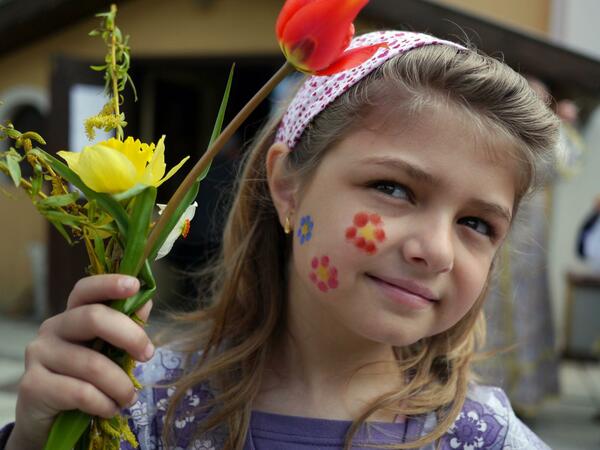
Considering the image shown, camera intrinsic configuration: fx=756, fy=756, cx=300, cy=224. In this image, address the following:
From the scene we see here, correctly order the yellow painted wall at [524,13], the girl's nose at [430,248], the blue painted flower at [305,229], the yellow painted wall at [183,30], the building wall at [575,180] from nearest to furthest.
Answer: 1. the girl's nose at [430,248]
2. the blue painted flower at [305,229]
3. the yellow painted wall at [183,30]
4. the building wall at [575,180]
5. the yellow painted wall at [524,13]

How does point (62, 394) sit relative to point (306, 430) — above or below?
above

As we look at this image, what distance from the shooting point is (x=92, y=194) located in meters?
0.81

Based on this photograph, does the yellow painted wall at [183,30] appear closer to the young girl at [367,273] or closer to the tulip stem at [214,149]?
the young girl at [367,273]

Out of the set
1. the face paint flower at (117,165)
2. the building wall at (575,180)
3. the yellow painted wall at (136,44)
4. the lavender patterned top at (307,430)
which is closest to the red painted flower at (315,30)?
the face paint flower at (117,165)

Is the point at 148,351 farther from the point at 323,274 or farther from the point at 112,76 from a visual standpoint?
the point at 323,274

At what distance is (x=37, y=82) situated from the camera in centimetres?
877

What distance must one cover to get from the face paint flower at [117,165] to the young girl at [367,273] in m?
0.24

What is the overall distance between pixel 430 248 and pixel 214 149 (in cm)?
46

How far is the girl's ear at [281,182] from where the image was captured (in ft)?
4.74

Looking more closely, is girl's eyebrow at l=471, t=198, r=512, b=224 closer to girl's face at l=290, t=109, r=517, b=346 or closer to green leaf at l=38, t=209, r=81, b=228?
girl's face at l=290, t=109, r=517, b=346

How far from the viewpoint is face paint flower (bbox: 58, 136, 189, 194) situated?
0.79 metres

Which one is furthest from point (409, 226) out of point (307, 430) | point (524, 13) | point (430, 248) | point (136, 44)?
point (524, 13)

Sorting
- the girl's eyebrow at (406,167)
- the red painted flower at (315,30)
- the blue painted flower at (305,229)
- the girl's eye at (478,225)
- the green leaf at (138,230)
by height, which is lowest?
the blue painted flower at (305,229)

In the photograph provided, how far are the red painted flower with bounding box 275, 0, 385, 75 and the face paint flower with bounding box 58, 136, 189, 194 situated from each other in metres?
0.18
